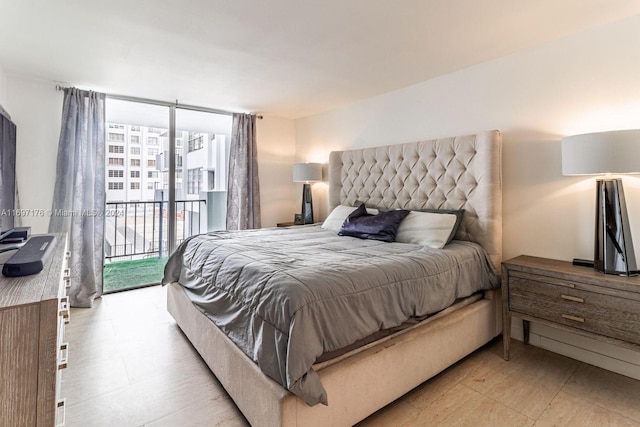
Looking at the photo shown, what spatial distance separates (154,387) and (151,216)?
12.3 ft

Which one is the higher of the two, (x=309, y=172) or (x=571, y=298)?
(x=309, y=172)

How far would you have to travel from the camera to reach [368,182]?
3.74m

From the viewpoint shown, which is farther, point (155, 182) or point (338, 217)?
point (155, 182)

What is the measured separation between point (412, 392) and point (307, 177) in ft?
10.0

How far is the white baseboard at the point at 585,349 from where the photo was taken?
209 centimetres

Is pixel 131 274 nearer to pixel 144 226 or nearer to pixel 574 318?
pixel 144 226

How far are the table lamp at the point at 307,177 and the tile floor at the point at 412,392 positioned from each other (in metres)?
2.36

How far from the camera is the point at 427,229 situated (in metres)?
2.61

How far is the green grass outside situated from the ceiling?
2.38m

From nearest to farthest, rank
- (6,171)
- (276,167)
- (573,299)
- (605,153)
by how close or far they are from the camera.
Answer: (605,153) → (573,299) → (6,171) → (276,167)

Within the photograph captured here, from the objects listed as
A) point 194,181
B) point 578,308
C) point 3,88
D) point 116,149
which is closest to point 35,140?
point 3,88

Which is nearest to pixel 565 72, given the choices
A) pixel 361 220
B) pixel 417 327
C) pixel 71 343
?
pixel 361 220

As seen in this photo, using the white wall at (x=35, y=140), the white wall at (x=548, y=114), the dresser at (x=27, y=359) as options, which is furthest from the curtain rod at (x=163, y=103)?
the dresser at (x=27, y=359)

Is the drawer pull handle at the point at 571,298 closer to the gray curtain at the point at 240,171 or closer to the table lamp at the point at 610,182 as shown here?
the table lamp at the point at 610,182
